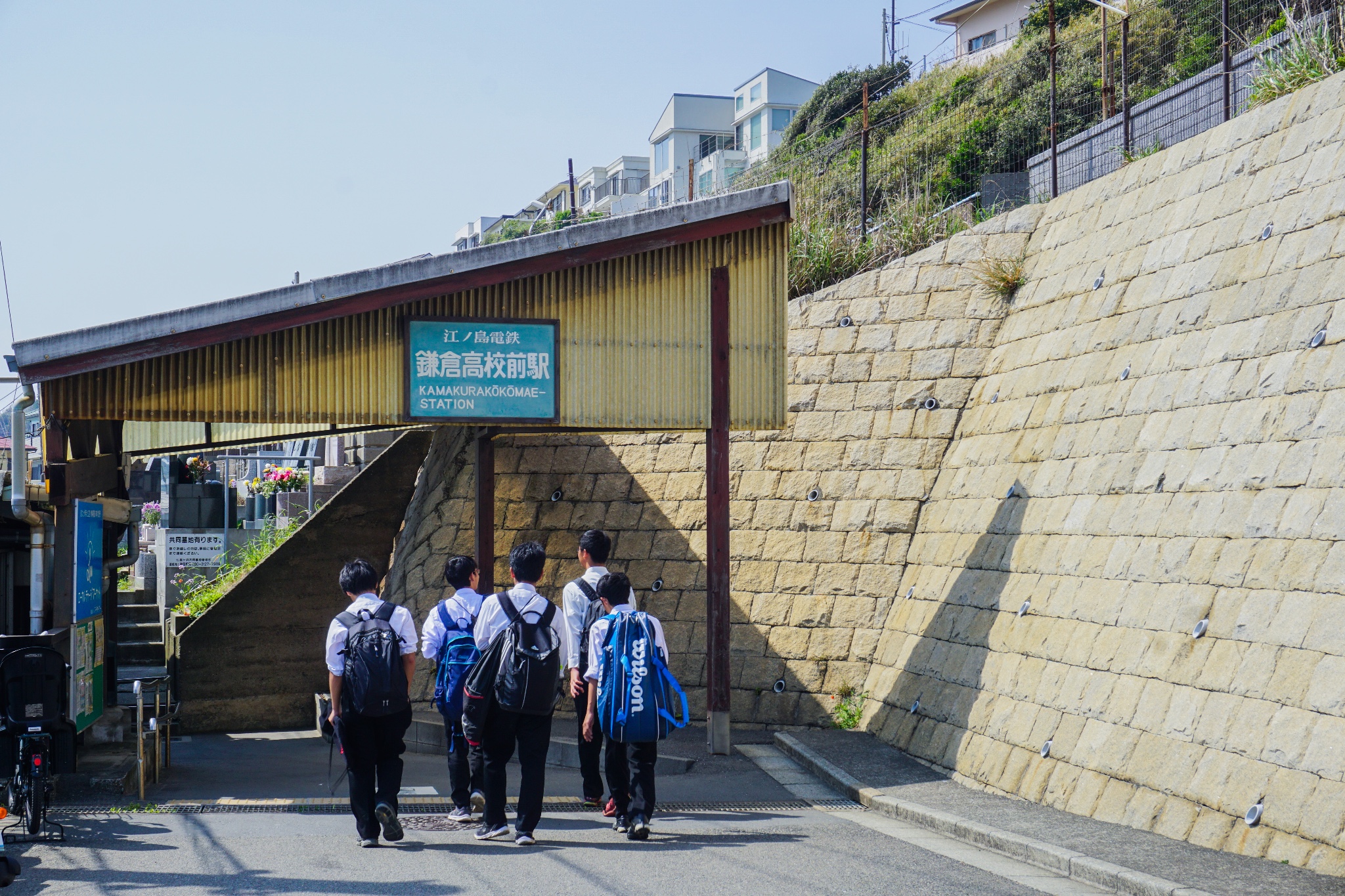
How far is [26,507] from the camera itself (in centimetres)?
850

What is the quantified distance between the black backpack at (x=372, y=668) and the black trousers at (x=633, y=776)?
1.40 meters

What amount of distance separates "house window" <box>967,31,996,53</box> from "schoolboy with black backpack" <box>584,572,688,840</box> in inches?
1863

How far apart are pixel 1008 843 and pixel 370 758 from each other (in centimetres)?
381

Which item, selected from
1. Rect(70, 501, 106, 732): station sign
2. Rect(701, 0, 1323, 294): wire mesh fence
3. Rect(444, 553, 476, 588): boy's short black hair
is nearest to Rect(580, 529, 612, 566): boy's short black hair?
Rect(444, 553, 476, 588): boy's short black hair

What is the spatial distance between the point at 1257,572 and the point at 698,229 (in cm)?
542

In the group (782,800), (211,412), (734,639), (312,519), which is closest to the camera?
(782,800)

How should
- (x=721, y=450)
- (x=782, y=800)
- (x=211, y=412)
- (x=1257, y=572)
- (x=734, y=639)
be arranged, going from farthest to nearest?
(x=734, y=639) → (x=721, y=450) → (x=211, y=412) → (x=782, y=800) → (x=1257, y=572)

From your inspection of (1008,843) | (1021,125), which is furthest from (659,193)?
(1008,843)

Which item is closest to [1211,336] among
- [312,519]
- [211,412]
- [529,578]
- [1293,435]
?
[1293,435]

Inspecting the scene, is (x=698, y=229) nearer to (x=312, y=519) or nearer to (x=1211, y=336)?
(x=1211, y=336)

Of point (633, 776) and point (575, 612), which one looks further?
point (575, 612)

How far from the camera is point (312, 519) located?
1468 cm

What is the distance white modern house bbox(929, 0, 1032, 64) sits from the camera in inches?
1896

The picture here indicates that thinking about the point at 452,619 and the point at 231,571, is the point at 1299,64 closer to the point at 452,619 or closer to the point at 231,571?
the point at 452,619
